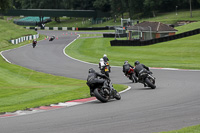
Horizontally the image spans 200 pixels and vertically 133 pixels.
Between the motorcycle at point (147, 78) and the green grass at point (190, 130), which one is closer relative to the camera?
the green grass at point (190, 130)

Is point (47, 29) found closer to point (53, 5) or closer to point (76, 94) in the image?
point (53, 5)

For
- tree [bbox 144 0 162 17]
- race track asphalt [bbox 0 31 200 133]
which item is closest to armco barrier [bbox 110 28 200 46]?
race track asphalt [bbox 0 31 200 133]

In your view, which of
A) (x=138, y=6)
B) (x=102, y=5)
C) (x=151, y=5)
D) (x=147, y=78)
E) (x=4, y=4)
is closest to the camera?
(x=147, y=78)

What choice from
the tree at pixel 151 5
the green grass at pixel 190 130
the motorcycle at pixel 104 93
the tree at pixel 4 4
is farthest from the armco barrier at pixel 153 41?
the tree at pixel 151 5

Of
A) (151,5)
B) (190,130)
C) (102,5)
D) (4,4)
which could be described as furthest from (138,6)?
(190,130)

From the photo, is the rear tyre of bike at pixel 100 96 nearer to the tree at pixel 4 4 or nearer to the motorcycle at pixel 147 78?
the motorcycle at pixel 147 78

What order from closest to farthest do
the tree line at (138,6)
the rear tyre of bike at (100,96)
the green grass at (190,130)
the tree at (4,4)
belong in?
the green grass at (190,130)
the rear tyre of bike at (100,96)
the tree at (4,4)
the tree line at (138,6)

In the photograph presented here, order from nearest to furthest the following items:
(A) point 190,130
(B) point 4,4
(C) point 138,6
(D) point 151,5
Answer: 1. (A) point 190,130
2. (B) point 4,4
3. (D) point 151,5
4. (C) point 138,6

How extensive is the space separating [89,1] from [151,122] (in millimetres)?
132008

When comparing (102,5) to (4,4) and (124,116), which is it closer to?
(4,4)

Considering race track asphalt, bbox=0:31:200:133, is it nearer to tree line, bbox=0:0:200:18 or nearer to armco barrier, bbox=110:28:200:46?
armco barrier, bbox=110:28:200:46

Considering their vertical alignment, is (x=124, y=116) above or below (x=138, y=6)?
below

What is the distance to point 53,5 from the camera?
148 metres

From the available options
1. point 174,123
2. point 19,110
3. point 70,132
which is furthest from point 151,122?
point 19,110
